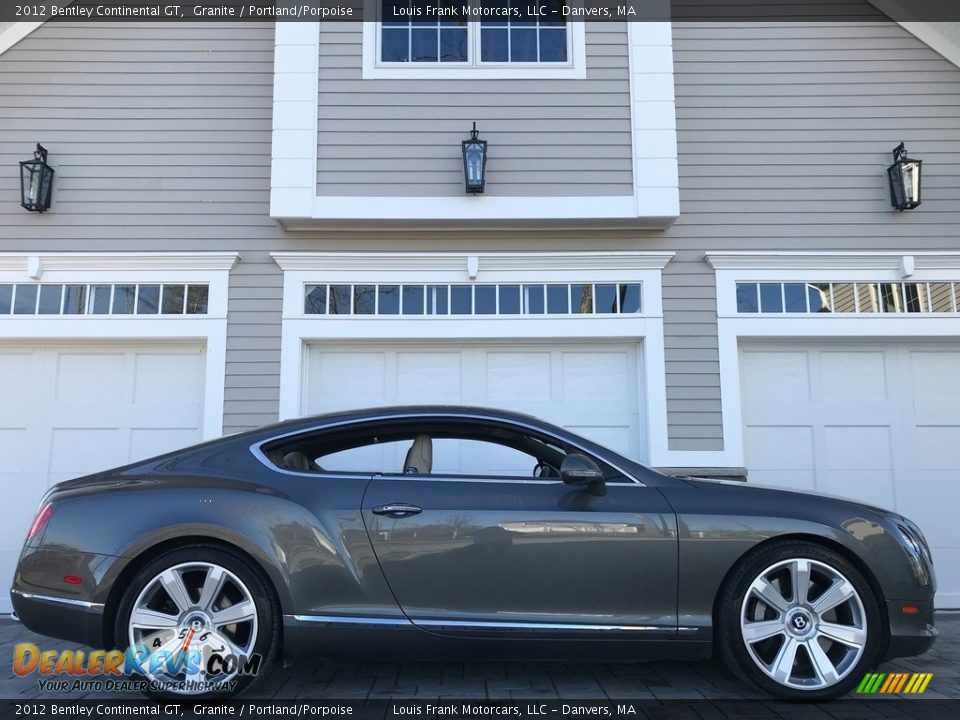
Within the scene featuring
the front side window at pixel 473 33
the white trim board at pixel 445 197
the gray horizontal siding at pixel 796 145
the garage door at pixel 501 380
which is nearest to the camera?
the white trim board at pixel 445 197

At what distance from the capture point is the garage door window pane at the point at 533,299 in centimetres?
573

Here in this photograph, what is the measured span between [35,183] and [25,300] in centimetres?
92

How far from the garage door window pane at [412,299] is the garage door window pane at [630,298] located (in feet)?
5.23

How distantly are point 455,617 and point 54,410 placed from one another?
4154mm

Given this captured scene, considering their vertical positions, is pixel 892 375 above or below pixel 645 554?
above

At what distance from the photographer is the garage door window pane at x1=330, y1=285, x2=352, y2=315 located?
5.72m

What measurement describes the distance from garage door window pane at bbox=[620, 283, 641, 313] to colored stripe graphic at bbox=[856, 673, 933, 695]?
3.02 m

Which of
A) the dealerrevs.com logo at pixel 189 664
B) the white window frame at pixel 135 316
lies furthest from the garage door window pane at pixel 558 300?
the dealerrevs.com logo at pixel 189 664

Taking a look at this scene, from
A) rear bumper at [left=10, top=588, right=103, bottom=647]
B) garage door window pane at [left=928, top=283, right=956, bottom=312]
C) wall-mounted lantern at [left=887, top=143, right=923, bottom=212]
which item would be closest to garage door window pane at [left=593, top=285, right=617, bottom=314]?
wall-mounted lantern at [left=887, top=143, right=923, bottom=212]

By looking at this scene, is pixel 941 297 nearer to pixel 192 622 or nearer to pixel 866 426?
pixel 866 426

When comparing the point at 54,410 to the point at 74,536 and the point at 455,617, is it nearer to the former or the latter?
the point at 74,536

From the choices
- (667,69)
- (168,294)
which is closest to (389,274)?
(168,294)

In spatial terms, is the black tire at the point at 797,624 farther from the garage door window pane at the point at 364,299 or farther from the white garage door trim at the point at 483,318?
the garage door window pane at the point at 364,299

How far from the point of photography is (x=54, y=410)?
5703mm
